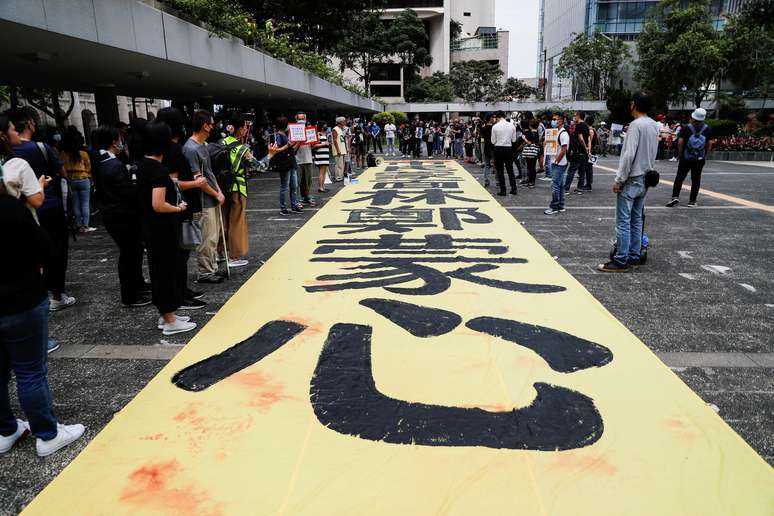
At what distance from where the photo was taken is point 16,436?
8.84 ft

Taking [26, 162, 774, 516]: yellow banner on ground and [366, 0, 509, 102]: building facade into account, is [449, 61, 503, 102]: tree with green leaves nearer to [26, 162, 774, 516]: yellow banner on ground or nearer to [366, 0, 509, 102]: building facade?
[366, 0, 509, 102]: building facade

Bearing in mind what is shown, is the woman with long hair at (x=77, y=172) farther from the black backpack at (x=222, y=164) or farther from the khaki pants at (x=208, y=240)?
the khaki pants at (x=208, y=240)

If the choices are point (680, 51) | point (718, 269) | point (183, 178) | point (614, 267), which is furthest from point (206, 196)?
point (680, 51)

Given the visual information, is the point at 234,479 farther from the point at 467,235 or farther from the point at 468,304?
the point at 467,235

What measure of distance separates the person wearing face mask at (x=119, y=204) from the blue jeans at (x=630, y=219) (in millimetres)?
4467

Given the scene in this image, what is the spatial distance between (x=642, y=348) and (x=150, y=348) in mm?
3392

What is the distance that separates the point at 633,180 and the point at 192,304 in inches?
169

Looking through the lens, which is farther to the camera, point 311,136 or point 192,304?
point 311,136

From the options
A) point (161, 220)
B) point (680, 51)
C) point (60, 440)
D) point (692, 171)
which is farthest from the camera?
point (680, 51)

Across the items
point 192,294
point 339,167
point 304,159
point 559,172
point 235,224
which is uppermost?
point 304,159

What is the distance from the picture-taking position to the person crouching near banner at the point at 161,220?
3.74 meters

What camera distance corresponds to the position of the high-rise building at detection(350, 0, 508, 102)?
60312mm

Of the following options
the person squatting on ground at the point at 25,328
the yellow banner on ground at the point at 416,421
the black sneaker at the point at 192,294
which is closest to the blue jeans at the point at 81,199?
the black sneaker at the point at 192,294

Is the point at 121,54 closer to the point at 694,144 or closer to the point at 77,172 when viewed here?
the point at 77,172
